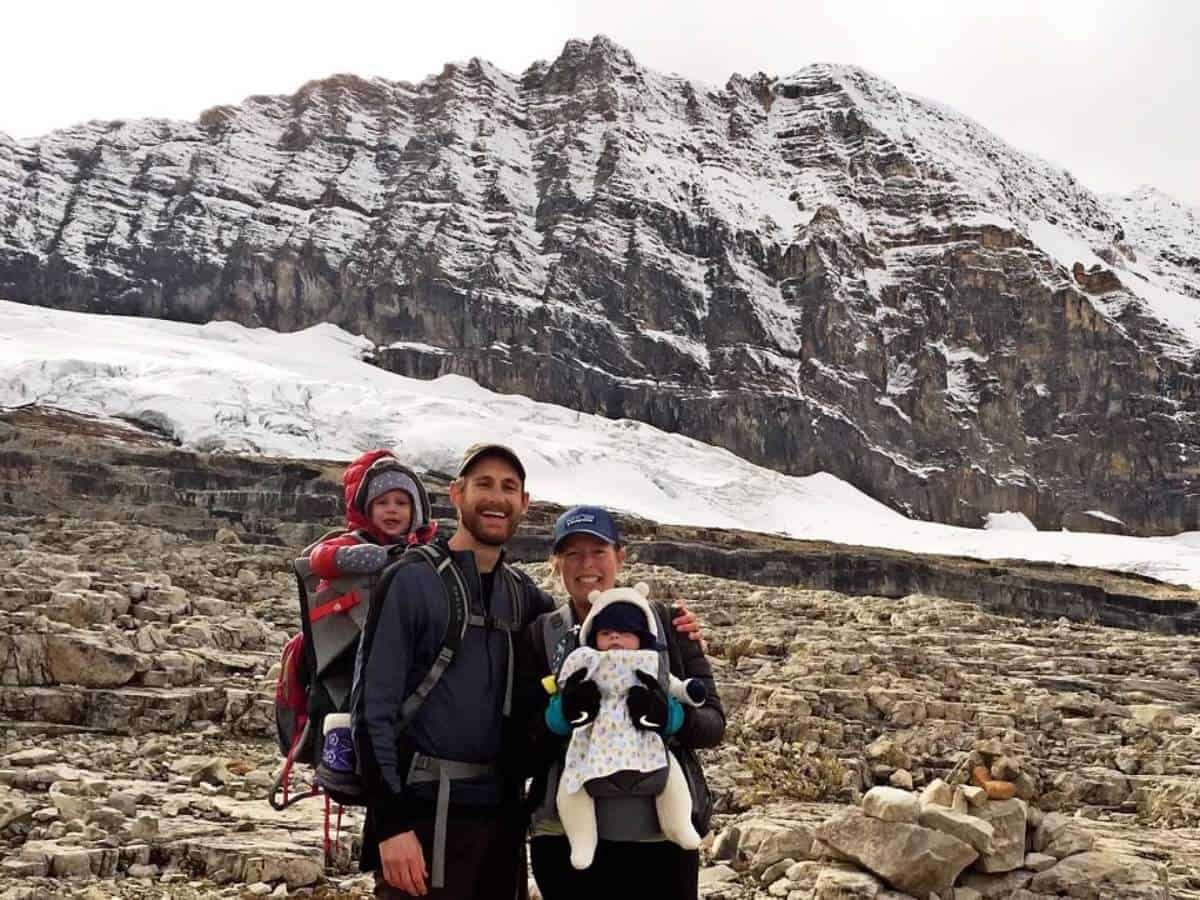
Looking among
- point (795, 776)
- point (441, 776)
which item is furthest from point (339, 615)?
point (795, 776)

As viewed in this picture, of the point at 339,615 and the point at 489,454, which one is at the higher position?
the point at 489,454

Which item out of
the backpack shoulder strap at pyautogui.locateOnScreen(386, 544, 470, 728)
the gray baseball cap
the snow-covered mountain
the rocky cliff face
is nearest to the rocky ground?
the backpack shoulder strap at pyautogui.locateOnScreen(386, 544, 470, 728)

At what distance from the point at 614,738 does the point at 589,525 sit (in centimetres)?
80

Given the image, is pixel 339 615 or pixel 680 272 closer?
pixel 339 615

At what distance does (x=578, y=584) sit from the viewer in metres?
3.59

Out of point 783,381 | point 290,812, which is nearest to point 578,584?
point 290,812

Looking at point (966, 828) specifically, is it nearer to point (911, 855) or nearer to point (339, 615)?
point (911, 855)

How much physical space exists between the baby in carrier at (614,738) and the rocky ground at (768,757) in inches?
75.8

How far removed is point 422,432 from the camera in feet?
191

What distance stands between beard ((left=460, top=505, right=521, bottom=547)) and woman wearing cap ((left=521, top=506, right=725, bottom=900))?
0.31m

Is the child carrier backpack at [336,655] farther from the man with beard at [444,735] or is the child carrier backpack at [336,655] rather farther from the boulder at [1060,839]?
the boulder at [1060,839]

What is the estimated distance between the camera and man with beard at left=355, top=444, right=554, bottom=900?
315cm

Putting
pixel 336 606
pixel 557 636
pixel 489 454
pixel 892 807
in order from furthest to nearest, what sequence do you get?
1. pixel 892 807
2. pixel 336 606
3. pixel 489 454
4. pixel 557 636


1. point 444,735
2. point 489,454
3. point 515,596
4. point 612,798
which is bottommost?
point 612,798
